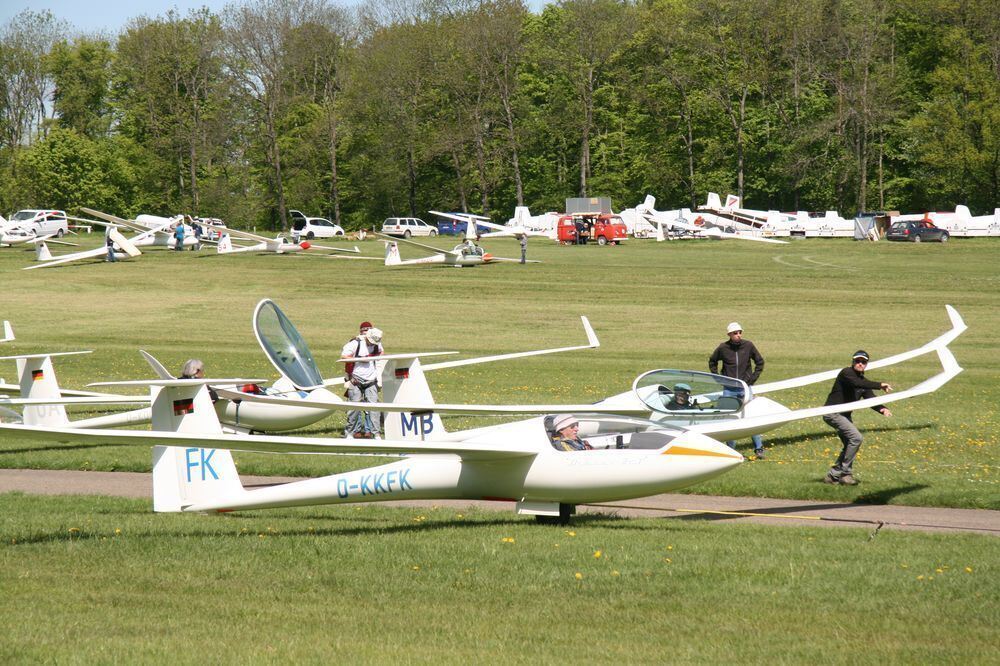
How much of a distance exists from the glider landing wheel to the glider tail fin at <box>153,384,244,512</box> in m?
3.22

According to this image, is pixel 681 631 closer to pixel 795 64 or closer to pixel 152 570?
pixel 152 570

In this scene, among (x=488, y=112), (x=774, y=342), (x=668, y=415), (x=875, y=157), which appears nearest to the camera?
(x=668, y=415)

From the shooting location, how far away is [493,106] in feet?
298

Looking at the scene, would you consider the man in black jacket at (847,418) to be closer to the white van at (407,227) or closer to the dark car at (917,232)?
the dark car at (917,232)

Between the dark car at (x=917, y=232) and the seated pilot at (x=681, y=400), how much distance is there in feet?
183

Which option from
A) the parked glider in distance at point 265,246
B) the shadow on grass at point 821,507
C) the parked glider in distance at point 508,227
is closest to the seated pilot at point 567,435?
the shadow on grass at point 821,507

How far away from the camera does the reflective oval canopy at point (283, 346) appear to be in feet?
56.1

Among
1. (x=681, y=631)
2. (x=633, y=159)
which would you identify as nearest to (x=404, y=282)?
(x=681, y=631)

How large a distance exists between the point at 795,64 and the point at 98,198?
56659 millimetres

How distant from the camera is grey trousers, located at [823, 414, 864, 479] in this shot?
46.1 feet

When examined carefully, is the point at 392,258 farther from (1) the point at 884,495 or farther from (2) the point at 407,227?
(1) the point at 884,495

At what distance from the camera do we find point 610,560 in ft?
32.8

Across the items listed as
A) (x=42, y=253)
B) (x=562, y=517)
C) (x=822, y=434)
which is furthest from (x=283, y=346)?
(x=42, y=253)

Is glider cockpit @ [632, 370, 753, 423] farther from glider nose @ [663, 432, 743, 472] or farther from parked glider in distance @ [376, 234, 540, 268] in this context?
parked glider in distance @ [376, 234, 540, 268]
